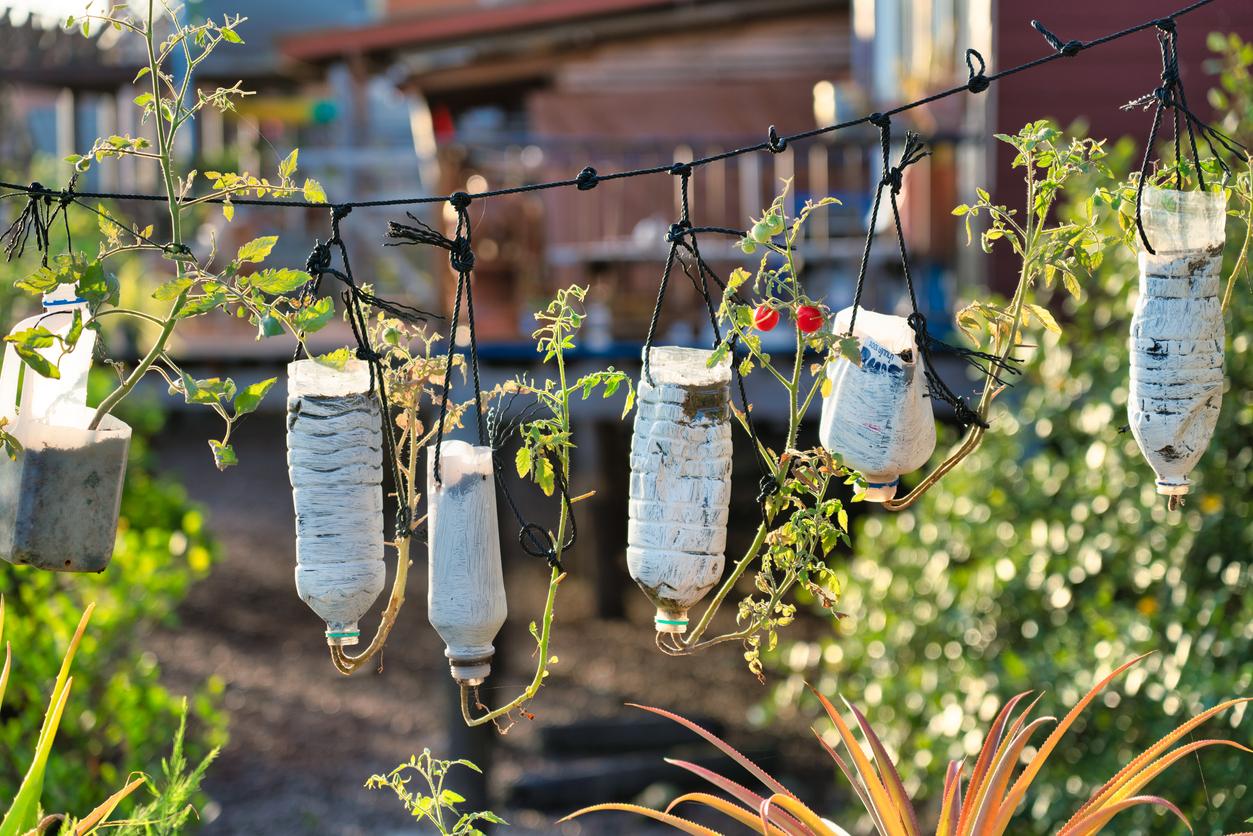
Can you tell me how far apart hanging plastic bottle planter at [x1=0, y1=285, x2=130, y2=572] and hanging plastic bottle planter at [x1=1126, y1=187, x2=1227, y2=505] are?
3.80 ft

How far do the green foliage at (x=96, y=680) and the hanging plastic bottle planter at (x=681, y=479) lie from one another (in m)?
2.11

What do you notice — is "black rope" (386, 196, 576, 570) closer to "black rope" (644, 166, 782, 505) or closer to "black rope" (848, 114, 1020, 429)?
"black rope" (644, 166, 782, 505)

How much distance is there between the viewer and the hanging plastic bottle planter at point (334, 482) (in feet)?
4.79

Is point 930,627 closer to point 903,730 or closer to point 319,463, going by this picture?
point 903,730

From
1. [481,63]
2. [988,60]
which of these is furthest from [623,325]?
[481,63]

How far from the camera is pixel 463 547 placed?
1467 millimetres

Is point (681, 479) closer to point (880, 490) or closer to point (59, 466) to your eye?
point (880, 490)

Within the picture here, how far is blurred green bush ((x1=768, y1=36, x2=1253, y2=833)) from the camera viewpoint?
2.88 meters

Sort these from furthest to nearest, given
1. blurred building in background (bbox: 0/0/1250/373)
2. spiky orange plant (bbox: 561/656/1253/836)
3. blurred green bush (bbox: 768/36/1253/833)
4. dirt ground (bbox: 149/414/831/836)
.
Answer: blurred building in background (bbox: 0/0/1250/373)
dirt ground (bbox: 149/414/831/836)
blurred green bush (bbox: 768/36/1253/833)
spiky orange plant (bbox: 561/656/1253/836)

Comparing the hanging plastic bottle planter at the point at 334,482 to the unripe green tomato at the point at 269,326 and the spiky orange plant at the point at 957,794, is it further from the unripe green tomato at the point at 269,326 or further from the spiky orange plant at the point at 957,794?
the spiky orange plant at the point at 957,794

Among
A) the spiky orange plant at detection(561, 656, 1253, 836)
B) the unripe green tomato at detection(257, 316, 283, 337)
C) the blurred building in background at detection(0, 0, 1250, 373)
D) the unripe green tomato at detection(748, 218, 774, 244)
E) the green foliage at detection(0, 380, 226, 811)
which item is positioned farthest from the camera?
the blurred building in background at detection(0, 0, 1250, 373)

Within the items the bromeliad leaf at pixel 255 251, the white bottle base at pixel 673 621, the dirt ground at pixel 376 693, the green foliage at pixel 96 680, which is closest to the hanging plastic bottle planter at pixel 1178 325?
the white bottle base at pixel 673 621

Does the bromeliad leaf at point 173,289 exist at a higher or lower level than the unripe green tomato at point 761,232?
lower

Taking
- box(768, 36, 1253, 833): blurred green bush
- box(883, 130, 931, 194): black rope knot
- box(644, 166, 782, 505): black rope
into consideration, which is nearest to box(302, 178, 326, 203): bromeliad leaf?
box(644, 166, 782, 505): black rope
